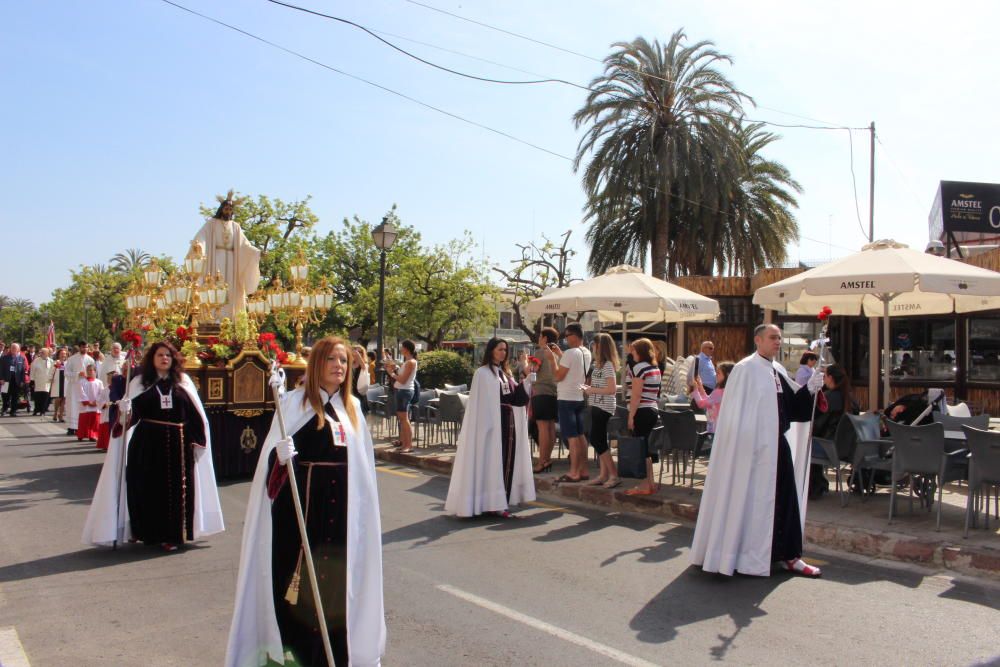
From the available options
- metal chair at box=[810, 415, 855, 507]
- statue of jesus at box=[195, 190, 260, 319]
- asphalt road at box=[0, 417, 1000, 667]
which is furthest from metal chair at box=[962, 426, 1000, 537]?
statue of jesus at box=[195, 190, 260, 319]

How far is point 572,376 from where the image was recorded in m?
9.69

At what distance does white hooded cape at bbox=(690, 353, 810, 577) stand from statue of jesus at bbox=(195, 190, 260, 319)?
27.3 ft

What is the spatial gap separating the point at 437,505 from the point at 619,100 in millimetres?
18498

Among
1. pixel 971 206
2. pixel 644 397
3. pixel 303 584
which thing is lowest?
pixel 303 584

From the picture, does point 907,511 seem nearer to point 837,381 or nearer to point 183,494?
point 837,381

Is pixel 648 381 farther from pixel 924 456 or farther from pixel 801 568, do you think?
pixel 801 568

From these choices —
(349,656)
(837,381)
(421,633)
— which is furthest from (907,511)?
(349,656)

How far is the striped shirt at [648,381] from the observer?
8.79 m

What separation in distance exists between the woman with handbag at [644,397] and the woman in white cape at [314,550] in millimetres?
5138

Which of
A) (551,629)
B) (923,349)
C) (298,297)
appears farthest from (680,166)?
(551,629)

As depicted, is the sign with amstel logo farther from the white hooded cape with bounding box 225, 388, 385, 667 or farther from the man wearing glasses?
the white hooded cape with bounding box 225, 388, 385, 667

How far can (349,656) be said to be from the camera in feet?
12.5

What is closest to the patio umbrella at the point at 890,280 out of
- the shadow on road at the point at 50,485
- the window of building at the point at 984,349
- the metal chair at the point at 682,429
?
the metal chair at the point at 682,429

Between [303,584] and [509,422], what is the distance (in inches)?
188
